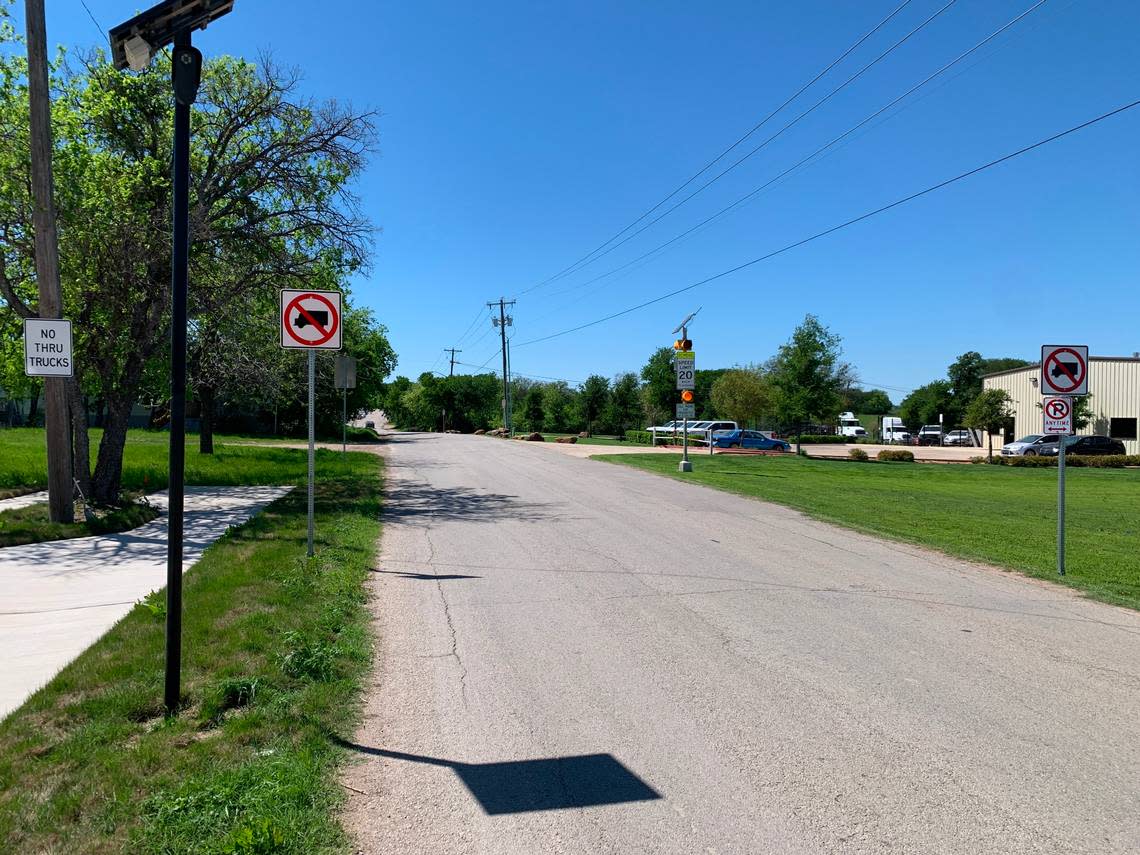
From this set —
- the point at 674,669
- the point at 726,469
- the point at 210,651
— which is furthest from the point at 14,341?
the point at 726,469

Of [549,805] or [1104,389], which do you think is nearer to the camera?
[549,805]

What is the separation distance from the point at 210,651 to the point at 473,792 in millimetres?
2808

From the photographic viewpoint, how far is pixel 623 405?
6994 cm

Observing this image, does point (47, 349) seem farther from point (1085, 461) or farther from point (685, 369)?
point (1085, 461)

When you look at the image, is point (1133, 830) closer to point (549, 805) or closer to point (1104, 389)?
point (549, 805)

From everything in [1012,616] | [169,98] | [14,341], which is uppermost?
[169,98]

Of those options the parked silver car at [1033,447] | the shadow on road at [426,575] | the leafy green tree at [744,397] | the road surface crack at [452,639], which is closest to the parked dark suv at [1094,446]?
the parked silver car at [1033,447]

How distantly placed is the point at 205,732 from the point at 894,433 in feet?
265

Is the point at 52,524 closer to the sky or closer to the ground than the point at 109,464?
closer to the ground

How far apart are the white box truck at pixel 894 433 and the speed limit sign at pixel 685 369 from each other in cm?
5245

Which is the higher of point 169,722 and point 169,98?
point 169,98

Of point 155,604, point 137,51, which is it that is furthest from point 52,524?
point 137,51

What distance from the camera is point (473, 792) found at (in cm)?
373

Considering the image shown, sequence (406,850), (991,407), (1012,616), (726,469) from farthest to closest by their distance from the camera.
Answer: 1. (991,407)
2. (726,469)
3. (1012,616)
4. (406,850)
